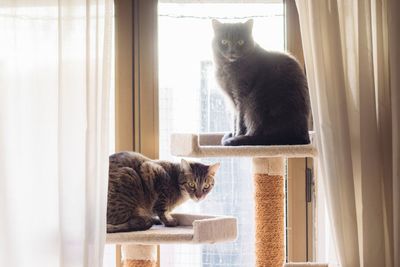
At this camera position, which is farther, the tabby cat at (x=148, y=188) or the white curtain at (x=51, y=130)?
the tabby cat at (x=148, y=188)

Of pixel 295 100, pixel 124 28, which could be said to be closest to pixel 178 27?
pixel 124 28

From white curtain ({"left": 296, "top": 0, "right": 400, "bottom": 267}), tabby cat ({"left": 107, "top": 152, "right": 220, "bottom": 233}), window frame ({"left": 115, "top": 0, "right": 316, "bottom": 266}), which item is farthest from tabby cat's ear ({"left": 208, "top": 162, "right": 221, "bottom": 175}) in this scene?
white curtain ({"left": 296, "top": 0, "right": 400, "bottom": 267})

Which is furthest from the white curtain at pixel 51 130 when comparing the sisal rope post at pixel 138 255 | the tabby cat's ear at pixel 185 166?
the tabby cat's ear at pixel 185 166

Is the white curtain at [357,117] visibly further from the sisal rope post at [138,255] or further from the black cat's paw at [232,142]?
the sisal rope post at [138,255]

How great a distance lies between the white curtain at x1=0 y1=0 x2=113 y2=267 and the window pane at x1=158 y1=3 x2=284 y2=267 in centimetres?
46

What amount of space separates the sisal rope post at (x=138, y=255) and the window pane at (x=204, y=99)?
0.72 feet

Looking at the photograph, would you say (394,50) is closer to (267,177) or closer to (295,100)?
(295,100)

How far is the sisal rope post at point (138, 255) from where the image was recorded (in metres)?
1.91

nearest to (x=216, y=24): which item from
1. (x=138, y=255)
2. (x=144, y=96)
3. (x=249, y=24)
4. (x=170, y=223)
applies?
(x=249, y=24)

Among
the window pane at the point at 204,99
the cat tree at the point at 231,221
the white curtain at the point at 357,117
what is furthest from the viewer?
the window pane at the point at 204,99

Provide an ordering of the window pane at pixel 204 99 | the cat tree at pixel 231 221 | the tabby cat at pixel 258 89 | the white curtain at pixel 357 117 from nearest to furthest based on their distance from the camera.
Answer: the white curtain at pixel 357 117
the cat tree at pixel 231 221
the tabby cat at pixel 258 89
the window pane at pixel 204 99

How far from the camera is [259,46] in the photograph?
200 centimetres

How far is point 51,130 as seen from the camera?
1.71 meters

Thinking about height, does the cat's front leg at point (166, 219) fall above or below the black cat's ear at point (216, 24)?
below
